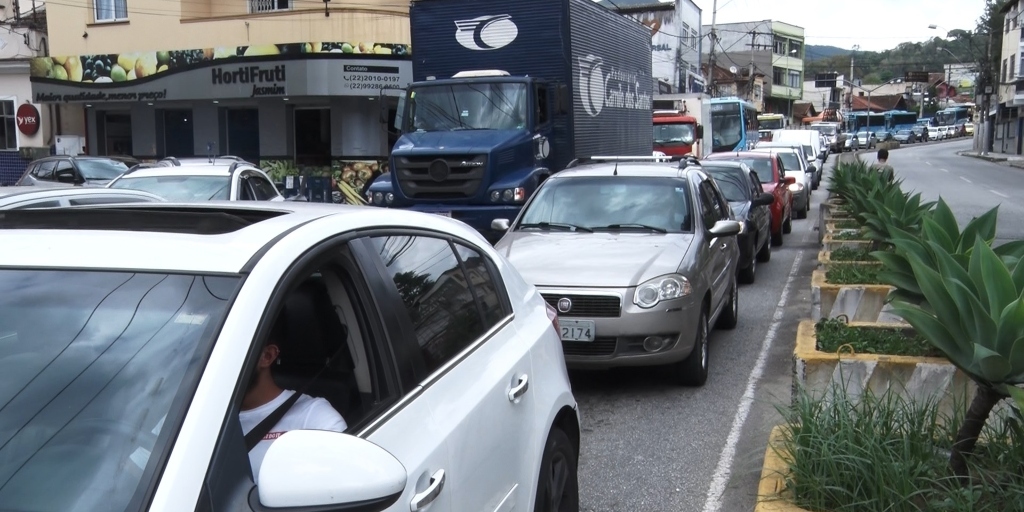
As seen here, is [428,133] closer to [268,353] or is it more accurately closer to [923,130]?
[268,353]

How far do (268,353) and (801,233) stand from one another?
1811cm

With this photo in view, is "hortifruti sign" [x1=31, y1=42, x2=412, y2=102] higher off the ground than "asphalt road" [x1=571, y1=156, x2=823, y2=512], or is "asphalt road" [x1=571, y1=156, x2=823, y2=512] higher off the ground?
"hortifruti sign" [x1=31, y1=42, x2=412, y2=102]

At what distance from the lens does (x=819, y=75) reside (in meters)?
125

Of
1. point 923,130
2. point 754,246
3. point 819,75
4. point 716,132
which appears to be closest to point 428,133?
point 754,246

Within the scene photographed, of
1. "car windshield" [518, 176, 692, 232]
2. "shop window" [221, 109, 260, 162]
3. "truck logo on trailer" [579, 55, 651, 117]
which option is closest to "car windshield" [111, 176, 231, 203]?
"car windshield" [518, 176, 692, 232]

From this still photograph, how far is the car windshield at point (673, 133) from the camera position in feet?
94.7

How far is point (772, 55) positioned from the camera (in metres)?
89.6

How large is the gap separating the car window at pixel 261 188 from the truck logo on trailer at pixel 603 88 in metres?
5.88

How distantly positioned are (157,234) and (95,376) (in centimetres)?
46

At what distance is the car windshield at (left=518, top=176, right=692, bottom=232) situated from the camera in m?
8.67

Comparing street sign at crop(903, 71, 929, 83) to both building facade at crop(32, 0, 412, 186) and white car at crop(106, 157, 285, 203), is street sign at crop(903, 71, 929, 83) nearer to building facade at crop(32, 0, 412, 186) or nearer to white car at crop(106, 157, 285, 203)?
building facade at crop(32, 0, 412, 186)

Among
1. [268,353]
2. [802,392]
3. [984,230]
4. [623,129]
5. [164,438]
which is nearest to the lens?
[164,438]

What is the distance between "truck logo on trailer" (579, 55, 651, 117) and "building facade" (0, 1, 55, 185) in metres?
22.6

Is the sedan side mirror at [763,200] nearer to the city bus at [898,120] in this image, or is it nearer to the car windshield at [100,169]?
the car windshield at [100,169]
